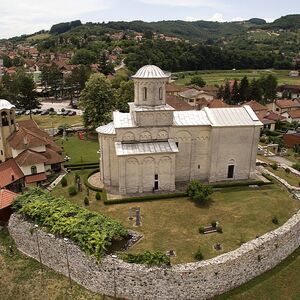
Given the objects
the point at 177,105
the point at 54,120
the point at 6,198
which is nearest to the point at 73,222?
the point at 6,198

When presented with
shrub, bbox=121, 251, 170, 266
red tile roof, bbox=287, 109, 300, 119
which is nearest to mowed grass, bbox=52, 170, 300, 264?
shrub, bbox=121, 251, 170, 266

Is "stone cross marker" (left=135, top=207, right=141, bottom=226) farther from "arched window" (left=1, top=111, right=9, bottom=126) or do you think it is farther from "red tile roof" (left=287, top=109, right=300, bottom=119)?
"red tile roof" (left=287, top=109, right=300, bottom=119)

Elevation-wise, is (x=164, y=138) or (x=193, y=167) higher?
(x=164, y=138)

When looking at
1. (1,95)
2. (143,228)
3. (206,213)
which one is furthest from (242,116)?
(1,95)

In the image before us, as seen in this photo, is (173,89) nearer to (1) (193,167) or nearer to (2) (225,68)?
(1) (193,167)

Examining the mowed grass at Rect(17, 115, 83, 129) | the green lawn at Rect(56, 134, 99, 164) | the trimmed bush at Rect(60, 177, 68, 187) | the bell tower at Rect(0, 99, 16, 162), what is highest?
the bell tower at Rect(0, 99, 16, 162)

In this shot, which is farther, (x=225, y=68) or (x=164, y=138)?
(x=225, y=68)

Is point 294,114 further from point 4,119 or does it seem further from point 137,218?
point 4,119
